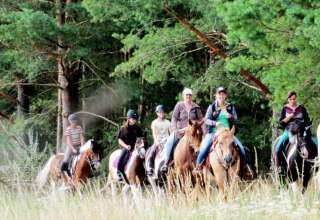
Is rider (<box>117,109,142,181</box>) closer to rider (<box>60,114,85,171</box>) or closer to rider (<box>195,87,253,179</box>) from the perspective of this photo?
rider (<box>60,114,85,171</box>)

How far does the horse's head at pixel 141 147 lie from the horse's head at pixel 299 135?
13.1 ft

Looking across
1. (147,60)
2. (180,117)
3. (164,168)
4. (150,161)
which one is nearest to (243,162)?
(180,117)

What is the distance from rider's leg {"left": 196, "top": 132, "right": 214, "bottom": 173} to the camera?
580 inches

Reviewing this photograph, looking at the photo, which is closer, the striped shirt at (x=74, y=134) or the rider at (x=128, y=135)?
the rider at (x=128, y=135)

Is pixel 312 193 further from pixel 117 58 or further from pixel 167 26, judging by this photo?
pixel 117 58

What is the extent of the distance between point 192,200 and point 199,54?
60.6 feet

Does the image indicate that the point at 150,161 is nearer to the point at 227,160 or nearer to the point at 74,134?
the point at 227,160

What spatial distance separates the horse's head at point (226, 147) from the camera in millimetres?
14039

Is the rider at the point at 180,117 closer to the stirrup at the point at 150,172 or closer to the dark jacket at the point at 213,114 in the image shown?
the stirrup at the point at 150,172

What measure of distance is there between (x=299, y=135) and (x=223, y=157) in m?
1.66

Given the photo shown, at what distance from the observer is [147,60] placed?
24.1 meters

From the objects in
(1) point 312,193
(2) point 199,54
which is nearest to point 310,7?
(1) point 312,193

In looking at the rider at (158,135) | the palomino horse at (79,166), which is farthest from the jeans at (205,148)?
the palomino horse at (79,166)

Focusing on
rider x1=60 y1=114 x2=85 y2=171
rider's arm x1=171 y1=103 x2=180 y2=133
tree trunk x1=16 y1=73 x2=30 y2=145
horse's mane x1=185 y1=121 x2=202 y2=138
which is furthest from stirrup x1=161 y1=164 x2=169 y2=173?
tree trunk x1=16 y1=73 x2=30 y2=145
